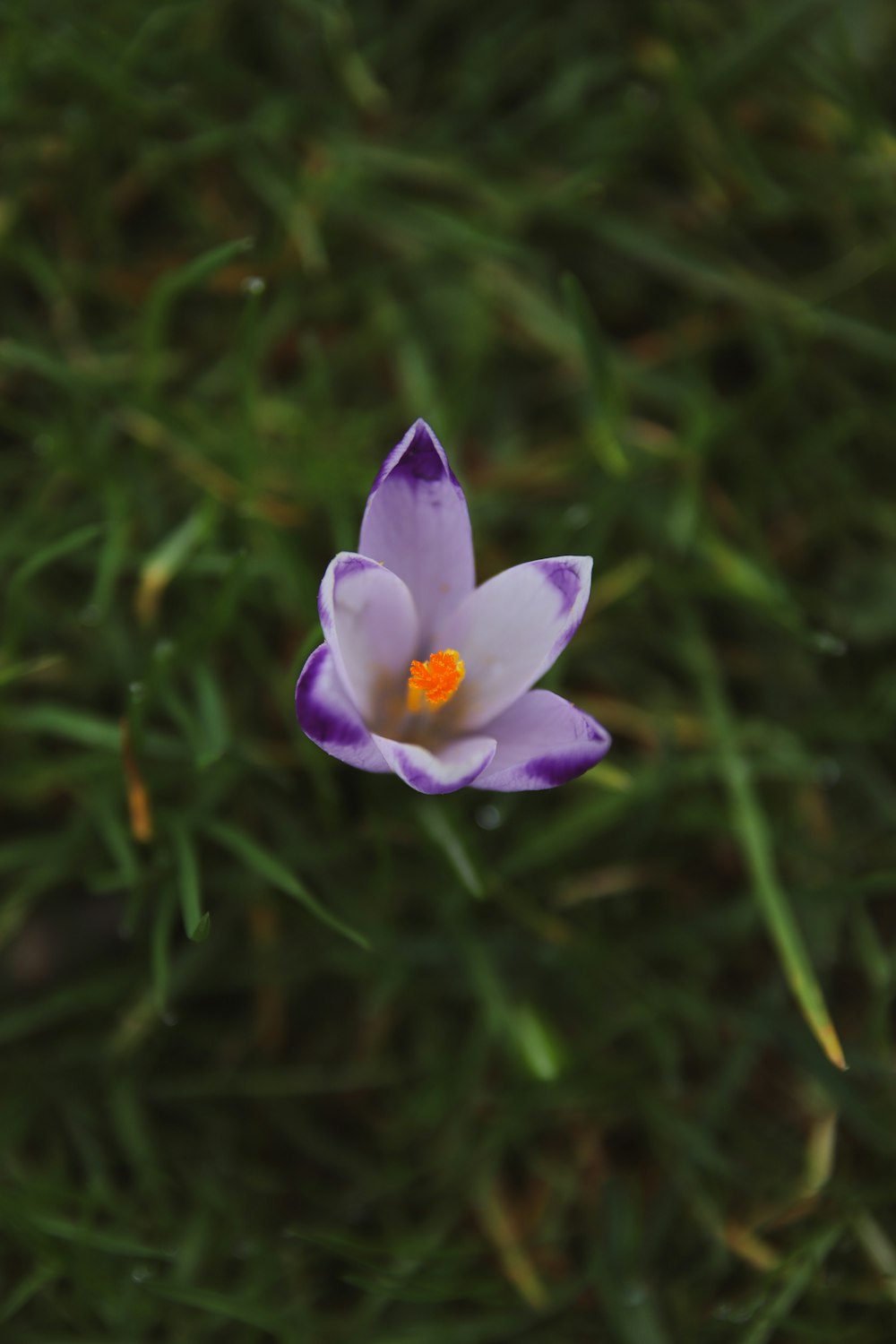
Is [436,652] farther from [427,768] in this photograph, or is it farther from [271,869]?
[271,869]

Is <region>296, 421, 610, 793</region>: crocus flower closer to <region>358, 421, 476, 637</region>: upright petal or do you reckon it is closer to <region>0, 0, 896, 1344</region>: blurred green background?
<region>358, 421, 476, 637</region>: upright petal

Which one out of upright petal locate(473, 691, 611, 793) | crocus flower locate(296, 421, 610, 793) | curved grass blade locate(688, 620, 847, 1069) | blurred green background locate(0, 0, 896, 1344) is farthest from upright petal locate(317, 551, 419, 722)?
curved grass blade locate(688, 620, 847, 1069)

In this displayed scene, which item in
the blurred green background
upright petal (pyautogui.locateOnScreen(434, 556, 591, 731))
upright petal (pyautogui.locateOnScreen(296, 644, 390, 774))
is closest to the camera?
upright petal (pyautogui.locateOnScreen(296, 644, 390, 774))

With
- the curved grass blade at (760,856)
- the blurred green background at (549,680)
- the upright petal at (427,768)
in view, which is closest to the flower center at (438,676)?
the upright petal at (427,768)

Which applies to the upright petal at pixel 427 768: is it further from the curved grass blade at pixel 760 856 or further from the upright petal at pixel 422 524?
the curved grass blade at pixel 760 856

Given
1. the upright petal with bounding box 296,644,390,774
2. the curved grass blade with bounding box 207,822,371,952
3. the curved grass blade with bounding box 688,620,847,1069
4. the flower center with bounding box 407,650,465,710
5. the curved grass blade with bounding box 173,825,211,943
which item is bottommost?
the curved grass blade with bounding box 688,620,847,1069

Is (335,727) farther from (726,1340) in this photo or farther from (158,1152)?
(726,1340)

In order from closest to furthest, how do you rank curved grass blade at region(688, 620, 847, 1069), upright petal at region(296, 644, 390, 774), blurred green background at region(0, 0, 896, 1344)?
upright petal at region(296, 644, 390, 774) < curved grass blade at region(688, 620, 847, 1069) < blurred green background at region(0, 0, 896, 1344)
